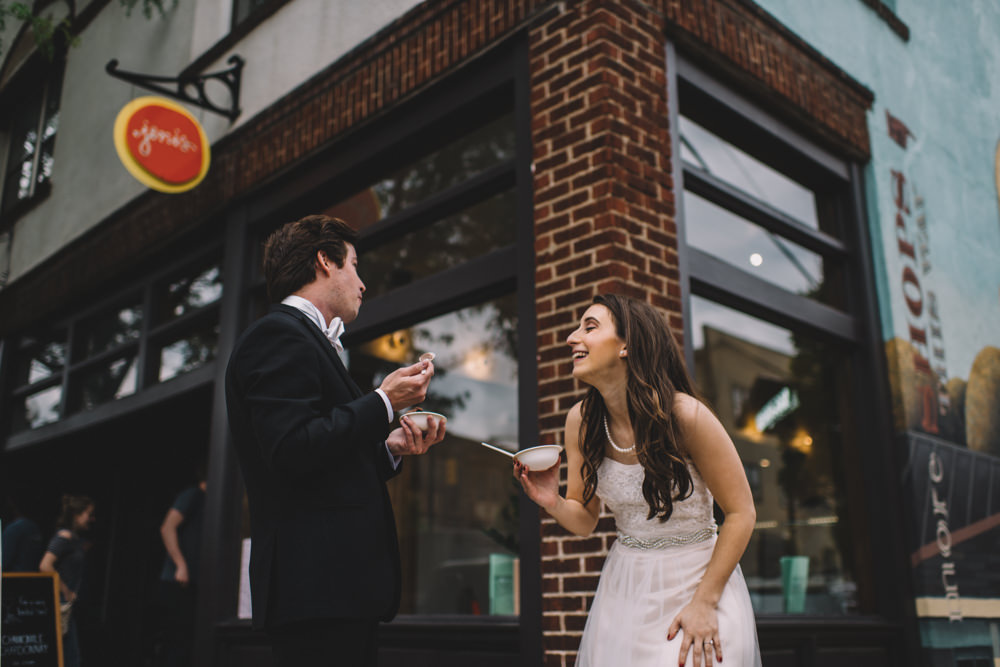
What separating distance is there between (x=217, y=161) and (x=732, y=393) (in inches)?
210

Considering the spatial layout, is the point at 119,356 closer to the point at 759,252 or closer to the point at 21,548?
the point at 21,548

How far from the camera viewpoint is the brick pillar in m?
4.15

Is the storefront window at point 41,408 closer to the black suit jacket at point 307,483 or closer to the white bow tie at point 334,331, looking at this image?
the white bow tie at point 334,331

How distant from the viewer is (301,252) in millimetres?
2553

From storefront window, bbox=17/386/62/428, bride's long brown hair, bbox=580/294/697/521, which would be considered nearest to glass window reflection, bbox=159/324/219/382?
storefront window, bbox=17/386/62/428

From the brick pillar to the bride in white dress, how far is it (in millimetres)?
1166

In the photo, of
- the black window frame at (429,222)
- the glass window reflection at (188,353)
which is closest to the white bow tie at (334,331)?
the black window frame at (429,222)

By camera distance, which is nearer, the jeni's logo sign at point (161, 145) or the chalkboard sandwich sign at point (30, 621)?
the chalkboard sandwich sign at point (30, 621)

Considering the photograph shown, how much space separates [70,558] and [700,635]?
6.01 m

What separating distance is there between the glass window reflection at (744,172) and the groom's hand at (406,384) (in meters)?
3.33

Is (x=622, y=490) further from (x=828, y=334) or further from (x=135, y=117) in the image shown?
(x=135, y=117)

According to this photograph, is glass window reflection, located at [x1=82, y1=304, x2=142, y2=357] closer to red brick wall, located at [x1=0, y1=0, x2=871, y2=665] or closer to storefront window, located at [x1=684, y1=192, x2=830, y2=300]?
red brick wall, located at [x1=0, y1=0, x2=871, y2=665]

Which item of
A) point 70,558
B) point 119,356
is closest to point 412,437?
point 70,558

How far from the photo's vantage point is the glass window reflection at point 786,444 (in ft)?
20.4
